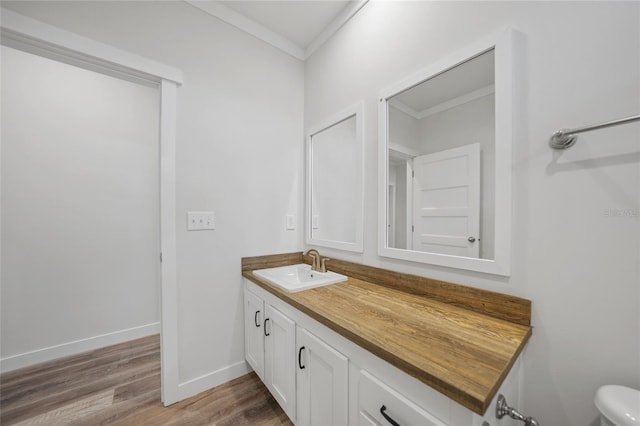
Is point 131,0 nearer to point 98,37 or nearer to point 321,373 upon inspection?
point 98,37

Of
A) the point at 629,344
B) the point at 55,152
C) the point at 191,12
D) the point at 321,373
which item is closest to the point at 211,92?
the point at 191,12

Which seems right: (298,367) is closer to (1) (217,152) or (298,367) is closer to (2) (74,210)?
(1) (217,152)

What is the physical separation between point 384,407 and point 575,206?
927 millimetres

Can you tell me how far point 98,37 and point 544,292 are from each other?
245cm

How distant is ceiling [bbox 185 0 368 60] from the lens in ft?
5.26

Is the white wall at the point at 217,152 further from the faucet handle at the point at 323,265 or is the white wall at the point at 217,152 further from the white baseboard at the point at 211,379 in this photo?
the faucet handle at the point at 323,265

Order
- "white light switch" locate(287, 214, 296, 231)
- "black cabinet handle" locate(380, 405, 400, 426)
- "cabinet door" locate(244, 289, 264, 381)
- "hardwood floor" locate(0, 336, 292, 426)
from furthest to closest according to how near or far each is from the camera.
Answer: "white light switch" locate(287, 214, 296, 231) < "cabinet door" locate(244, 289, 264, 381) < "hardwood floor" locate(0, 336, 292, 426) < "black cabinet handle" locate(380, 405, 400, 426)

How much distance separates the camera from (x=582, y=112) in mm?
779

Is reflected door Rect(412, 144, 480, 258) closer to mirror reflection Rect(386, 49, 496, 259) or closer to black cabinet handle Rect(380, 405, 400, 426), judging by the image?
mirror reflection Rect(386, 49, 496, 259)

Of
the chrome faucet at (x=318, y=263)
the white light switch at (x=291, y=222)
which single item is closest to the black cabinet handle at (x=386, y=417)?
the chrome faucet at (x=318, y=263)

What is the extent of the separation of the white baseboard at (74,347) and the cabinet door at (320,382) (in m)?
2.11

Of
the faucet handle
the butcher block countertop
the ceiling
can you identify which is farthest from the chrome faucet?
the ceiling

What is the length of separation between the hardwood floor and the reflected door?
136 cm

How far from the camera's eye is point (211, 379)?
1.62 metres
